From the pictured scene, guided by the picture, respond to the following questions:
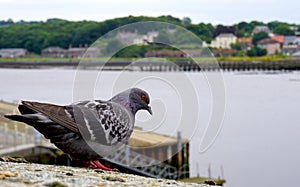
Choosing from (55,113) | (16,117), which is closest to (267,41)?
(55,113)

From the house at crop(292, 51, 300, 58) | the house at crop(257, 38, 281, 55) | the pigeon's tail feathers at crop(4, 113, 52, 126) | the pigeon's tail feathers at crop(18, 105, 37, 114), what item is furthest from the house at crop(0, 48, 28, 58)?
the pigeon's tail feathers at crop(4, 113, 52, 126)

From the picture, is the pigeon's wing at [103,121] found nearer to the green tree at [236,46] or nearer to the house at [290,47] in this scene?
the green tree at [236,46]

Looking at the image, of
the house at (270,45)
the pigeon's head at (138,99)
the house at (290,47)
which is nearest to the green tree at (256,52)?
the house at (270,45)

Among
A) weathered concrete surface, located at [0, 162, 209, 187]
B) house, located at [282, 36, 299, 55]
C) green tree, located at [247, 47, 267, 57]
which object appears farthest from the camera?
house, located at [282, 36, 299, 55]

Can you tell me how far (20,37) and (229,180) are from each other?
12192 centimetres

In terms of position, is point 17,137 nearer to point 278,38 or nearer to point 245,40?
point 245,40

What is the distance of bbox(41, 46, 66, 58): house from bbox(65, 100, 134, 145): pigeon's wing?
131 metres

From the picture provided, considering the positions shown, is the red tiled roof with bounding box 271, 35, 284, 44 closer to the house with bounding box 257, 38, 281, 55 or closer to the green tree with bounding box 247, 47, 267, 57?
the house with bounding box 257, 38, 281, 55

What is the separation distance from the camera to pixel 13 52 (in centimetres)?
15725

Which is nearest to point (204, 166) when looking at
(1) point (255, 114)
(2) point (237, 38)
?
(1) point (255, 114)

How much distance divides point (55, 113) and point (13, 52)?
155 metres

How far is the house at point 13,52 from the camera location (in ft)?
508

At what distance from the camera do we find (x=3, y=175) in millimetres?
5406

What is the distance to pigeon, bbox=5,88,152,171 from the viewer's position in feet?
22.5
